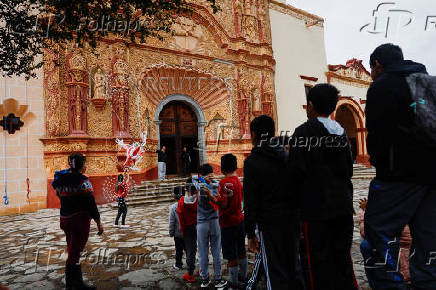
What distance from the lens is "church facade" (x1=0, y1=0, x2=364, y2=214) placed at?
30.9 ft

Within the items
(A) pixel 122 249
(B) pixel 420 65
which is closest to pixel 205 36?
(A) pixel 122 249

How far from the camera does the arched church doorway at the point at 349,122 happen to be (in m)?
20.9

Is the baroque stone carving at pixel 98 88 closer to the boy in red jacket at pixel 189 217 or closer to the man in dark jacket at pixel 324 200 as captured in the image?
the boy in red jacket at pixel 189 217

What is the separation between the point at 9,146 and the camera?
29.1 feet

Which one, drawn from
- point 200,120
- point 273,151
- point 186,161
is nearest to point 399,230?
point 273,151

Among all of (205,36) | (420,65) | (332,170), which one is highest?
(205,36)

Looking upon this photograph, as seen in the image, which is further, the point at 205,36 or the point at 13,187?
the point at 205,36

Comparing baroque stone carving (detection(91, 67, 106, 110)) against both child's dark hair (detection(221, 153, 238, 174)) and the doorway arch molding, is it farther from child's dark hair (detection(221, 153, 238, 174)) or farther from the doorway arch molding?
child's dark hair (detection(221, 153, 238, 174))

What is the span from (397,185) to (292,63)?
677 inches

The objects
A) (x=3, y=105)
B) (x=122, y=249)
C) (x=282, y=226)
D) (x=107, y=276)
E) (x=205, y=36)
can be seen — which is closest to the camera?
(x=282, y=226)

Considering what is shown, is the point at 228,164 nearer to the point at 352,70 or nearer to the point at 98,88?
the point at 98,88

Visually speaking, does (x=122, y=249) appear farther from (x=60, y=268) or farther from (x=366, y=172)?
(x=366, y=172)

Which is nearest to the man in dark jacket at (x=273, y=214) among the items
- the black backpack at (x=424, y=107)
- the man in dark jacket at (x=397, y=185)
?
the man in dark jacket at (x=397, y=185)

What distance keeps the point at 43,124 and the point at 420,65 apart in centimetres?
1083
